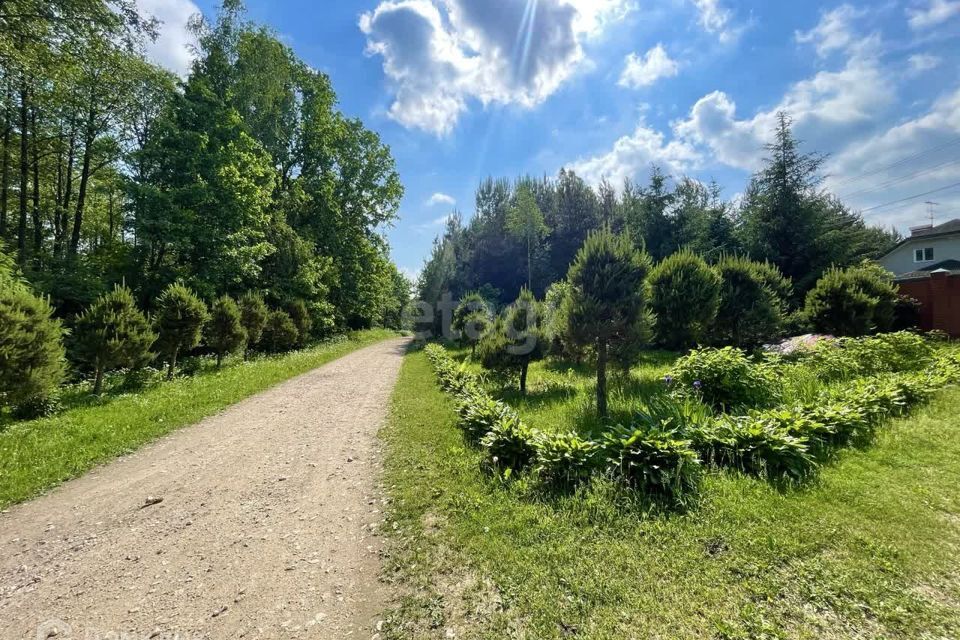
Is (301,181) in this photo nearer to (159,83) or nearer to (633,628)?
(159,83)

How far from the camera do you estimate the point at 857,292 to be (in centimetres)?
1122

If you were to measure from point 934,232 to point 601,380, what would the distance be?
119ft

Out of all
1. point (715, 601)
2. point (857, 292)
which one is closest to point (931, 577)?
point (715, 601)

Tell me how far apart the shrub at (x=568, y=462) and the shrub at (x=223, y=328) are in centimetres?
1236

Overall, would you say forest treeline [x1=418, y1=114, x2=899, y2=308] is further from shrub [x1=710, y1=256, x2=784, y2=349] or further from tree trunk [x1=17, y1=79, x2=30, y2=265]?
tree trunk [x1=17, y1=79, x2=30, y2=265]

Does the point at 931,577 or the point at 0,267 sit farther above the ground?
the point at 0,267

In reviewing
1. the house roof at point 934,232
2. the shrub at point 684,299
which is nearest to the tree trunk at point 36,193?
the shrub at point 684,299

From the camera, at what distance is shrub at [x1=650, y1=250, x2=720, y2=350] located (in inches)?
440

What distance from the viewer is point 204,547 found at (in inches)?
124

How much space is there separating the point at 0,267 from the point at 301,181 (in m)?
16.1

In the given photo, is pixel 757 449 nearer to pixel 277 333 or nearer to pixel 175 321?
pixel 175 321

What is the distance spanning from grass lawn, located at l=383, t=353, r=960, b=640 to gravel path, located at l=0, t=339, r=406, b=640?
0.49 m

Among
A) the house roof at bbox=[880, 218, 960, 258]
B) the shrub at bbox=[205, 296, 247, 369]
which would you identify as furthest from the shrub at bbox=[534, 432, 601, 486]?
the house roof at bbox=[880, 218, 960, 258]

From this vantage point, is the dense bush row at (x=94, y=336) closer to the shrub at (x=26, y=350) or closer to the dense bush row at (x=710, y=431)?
the shrub at (x=26, y=350)
